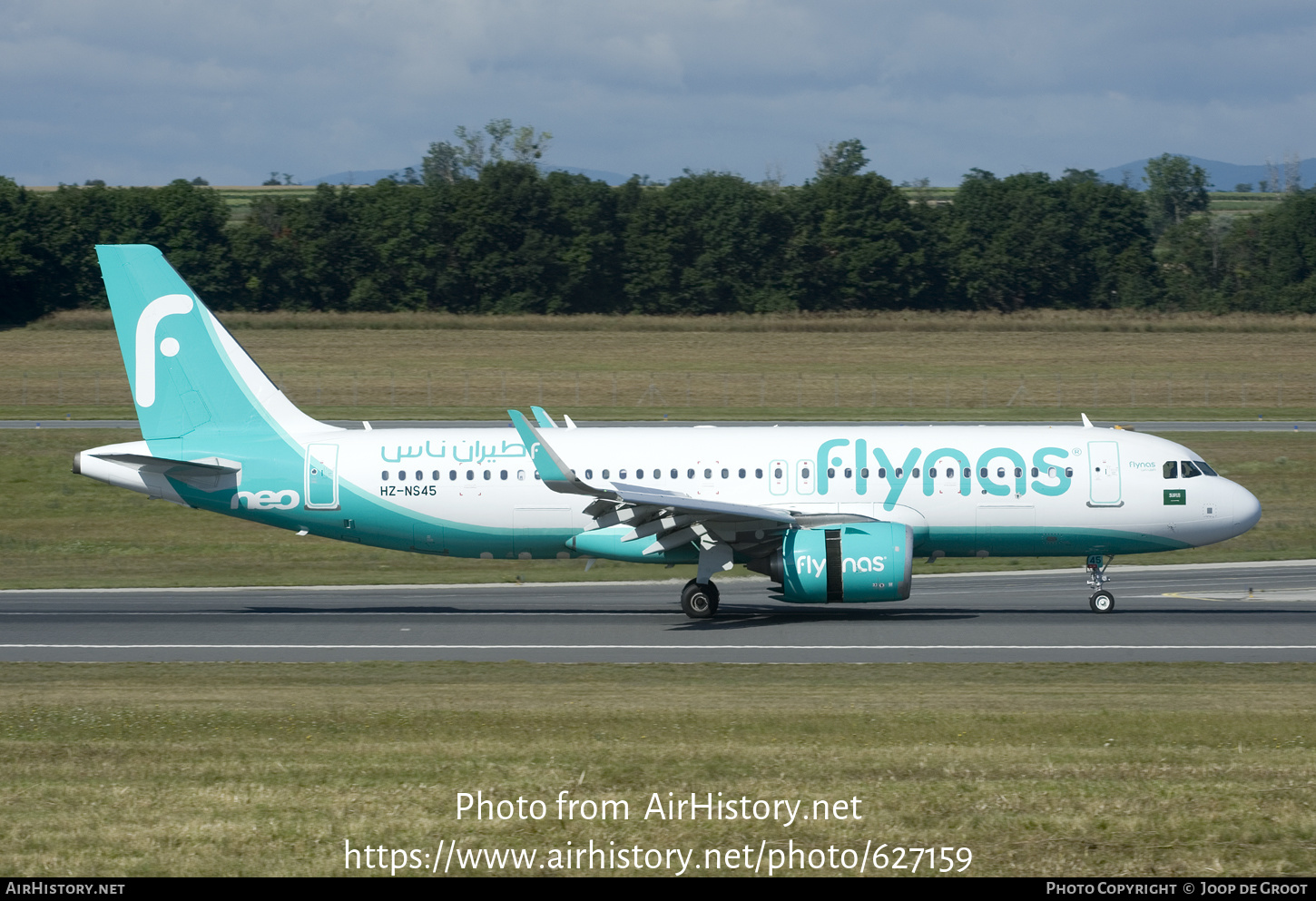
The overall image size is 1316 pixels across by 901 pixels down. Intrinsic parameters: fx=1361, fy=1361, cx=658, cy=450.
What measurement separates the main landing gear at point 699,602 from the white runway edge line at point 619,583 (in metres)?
6.39

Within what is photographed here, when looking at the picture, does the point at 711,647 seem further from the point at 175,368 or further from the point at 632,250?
the point at 632,250

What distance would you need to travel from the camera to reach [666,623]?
1084 inches

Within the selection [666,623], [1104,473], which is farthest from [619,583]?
[1104,473]

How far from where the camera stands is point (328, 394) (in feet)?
249

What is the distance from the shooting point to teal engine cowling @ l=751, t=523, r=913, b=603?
25.8 m

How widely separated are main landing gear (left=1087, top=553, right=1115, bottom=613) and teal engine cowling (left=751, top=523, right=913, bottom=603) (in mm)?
4656

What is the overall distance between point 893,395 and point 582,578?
41.9 meters

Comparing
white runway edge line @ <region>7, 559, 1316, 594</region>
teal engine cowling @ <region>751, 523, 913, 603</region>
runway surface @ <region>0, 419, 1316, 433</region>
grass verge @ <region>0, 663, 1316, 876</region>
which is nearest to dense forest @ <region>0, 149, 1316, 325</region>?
runway surface @ <region>0, 419, 1316, 433</region>

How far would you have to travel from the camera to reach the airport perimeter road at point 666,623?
77.3 feet

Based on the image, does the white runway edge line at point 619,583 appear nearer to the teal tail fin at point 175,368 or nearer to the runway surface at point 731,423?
the teal tail fin at point 175,368

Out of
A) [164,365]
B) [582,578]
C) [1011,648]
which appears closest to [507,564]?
[582,578]

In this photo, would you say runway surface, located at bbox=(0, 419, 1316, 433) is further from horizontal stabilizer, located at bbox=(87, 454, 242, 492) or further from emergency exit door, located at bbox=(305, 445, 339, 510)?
horizontal stabilizer, located at bbox=(87, 454, 242, 492)

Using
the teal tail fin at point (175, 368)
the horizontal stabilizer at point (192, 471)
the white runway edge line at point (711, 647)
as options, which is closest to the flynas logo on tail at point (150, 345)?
the teal tail fin at point (175, 368)

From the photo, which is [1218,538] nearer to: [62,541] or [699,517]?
[699,517]
